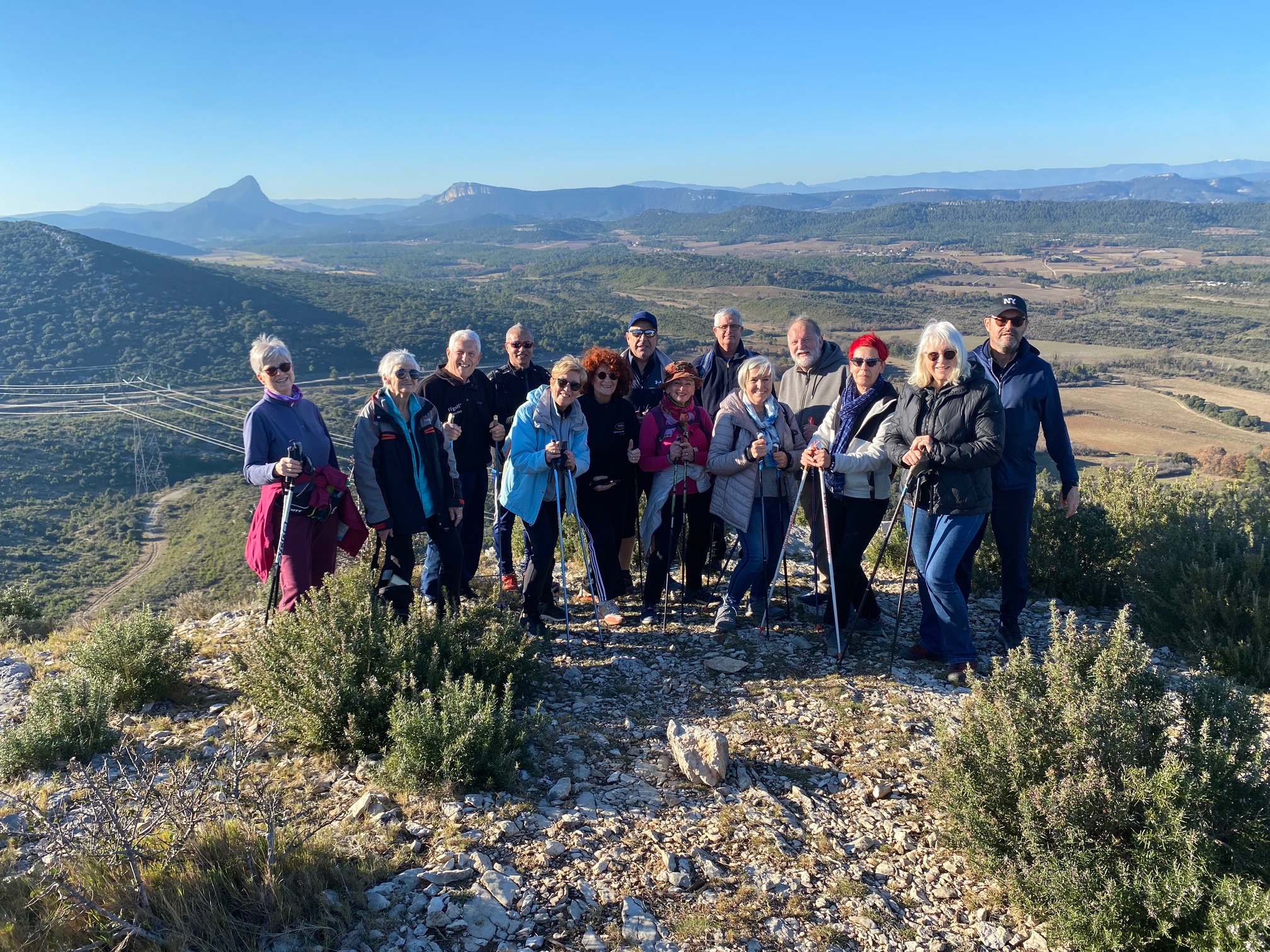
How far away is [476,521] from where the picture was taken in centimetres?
578

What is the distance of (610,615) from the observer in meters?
5.49

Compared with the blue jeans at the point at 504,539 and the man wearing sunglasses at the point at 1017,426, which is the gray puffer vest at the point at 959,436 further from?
the blue jeans at the point at 504,539

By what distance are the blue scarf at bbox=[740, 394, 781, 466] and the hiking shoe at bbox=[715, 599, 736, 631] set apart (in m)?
1.12

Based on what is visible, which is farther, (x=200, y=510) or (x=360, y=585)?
(x=200, y=510)

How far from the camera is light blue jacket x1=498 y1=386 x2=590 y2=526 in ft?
16.0

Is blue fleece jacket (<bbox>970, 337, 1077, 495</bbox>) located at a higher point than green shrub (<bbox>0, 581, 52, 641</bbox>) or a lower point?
higher

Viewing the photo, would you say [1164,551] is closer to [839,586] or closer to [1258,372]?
[839,586]

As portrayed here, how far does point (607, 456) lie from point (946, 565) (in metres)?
2.46

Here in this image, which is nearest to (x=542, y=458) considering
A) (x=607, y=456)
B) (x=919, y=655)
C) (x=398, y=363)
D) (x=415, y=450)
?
(x=607, y=456)

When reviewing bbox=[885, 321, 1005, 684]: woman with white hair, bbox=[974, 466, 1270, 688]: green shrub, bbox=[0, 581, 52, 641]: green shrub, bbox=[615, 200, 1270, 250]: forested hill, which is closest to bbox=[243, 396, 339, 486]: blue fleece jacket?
bbox=[885, 321, 1005, 684]: woman with white hair

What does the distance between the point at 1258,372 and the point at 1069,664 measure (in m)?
73.5

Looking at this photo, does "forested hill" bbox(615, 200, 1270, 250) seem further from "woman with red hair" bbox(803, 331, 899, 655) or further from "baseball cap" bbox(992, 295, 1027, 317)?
"woman with red hair" bbox(803, 331, 899, 655)

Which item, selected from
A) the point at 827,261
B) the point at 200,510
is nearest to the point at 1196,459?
the point at 200,510

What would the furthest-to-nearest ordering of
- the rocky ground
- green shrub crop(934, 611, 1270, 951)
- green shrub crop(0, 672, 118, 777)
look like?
green shrub crop(0, 672, 118, 777) → the rocky ground → green shrub crop(934, 611, 1270, 951)
